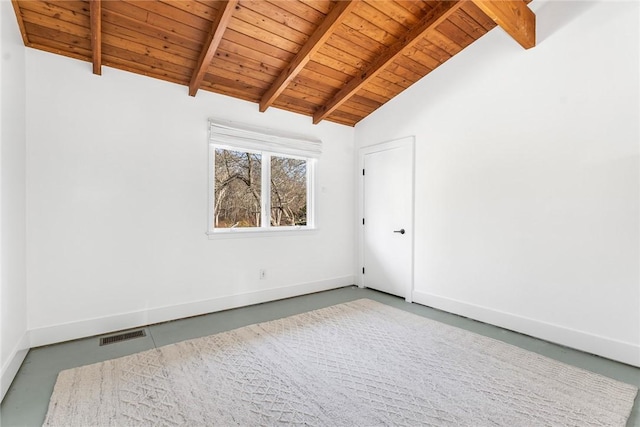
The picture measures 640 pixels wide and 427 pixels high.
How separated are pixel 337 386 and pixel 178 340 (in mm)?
1541

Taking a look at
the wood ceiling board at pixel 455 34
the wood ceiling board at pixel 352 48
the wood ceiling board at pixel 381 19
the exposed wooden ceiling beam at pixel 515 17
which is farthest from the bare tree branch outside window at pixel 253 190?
the exposed wooden ceiling beam at pixel 515 17

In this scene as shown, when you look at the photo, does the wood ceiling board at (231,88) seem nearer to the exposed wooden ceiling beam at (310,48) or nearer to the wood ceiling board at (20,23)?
the exposed wooden ceiling beam at (310,48)

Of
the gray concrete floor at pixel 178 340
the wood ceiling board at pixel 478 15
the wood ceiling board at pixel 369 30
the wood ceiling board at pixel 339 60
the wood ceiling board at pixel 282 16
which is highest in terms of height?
the wood ceiling board at pixel 478 15

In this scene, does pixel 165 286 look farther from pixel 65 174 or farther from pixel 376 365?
pixel 376 365

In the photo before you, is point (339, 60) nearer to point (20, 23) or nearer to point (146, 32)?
point (146, 32)

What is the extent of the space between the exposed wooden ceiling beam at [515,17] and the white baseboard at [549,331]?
2.62m

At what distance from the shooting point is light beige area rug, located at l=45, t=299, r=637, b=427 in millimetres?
1686

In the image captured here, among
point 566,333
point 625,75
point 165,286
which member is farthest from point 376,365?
point 625,75

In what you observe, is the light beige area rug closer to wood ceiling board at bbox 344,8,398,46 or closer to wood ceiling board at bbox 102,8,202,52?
wood ceiling board at bbox 102,8,202,52

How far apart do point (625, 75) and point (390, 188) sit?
2405 mm

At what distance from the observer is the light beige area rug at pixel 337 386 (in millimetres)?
1686

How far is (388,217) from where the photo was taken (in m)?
4.16

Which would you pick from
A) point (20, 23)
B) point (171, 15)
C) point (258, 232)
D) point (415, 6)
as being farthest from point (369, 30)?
point (20, 23)

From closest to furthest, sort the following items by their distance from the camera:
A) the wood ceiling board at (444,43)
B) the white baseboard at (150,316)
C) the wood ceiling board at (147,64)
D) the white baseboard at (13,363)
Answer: the white baseboard at (13,363), the white baseboard at (150,316), the wood ceiling board at (147,64), the wood ceiling board at (444,43)
